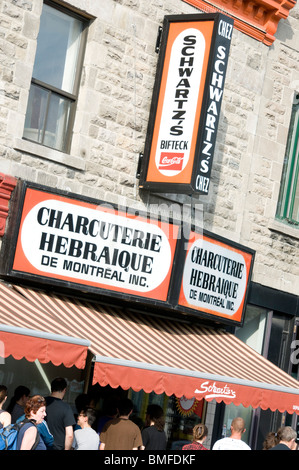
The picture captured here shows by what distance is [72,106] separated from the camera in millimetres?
13367

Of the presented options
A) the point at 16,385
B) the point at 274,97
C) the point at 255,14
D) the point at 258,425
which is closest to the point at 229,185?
the point at 274,97

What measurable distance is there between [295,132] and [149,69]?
4.16 m

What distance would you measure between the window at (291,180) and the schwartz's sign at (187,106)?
368 cm

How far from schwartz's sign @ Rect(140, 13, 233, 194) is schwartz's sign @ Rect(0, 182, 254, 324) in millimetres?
763

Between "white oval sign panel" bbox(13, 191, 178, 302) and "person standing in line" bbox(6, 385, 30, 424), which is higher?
"white oval sign panel" bbox(13, 191, 178, 302)

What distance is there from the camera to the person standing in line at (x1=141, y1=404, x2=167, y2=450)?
1179 cm

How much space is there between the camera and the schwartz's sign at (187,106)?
43.9 ft

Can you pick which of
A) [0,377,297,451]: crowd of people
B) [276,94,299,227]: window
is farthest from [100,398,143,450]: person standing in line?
[276,94,299,227]: window

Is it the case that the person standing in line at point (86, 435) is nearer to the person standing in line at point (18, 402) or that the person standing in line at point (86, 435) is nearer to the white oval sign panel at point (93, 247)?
the person standing in line at point (18, 402)

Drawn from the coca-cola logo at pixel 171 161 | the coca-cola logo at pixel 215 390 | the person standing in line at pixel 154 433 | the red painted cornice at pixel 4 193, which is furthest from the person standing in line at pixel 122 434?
the coca-cola logo at pixel 171 161

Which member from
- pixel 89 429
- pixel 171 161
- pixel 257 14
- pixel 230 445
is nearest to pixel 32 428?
pixel 89 429

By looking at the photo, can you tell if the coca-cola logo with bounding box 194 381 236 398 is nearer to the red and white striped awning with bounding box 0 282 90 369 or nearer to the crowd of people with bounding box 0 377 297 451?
the crowd of people with bounding box 0 377 297 451

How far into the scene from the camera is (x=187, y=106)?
533 inches

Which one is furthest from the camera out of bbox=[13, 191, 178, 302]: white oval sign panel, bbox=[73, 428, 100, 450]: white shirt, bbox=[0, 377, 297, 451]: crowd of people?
bbox=[13, 191, 178, 302]: white oval sign panel
